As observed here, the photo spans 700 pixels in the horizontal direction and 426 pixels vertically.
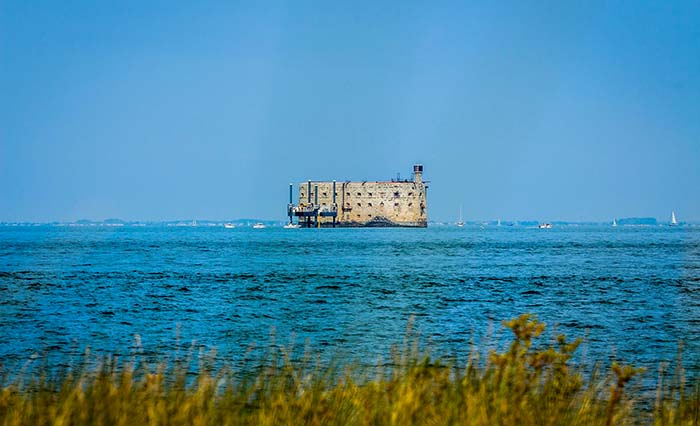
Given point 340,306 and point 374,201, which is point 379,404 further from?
point 374,201

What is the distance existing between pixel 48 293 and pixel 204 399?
24.5 m

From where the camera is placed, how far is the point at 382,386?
729 centimetres

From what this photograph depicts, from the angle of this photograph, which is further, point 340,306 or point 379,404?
point 340,306

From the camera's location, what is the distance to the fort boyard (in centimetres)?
12681

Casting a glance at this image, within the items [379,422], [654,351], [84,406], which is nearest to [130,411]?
[84,406]

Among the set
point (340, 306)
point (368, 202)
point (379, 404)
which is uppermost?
point (368, 202)

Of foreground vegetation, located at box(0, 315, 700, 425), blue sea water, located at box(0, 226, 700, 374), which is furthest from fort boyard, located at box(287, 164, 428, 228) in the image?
foreground vegetation, located at box(0, 315, 700, 425)

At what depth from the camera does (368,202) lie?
12762cm

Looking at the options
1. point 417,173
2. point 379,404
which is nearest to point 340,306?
point 379,404

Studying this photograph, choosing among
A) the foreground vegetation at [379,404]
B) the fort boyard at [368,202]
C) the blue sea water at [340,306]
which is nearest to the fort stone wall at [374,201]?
the fort boyard at [368,202]

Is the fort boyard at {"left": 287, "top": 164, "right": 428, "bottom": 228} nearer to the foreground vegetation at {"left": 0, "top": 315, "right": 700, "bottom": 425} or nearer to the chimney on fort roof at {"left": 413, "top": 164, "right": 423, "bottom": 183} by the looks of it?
the chimney on fort roof at {"left": 413, "top": 164, "right": 423, "bottom": 183}

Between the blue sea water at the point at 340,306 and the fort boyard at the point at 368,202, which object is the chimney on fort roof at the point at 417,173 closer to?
the fort boyard at the point at 368,202

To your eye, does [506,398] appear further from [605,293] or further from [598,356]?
[605,293]

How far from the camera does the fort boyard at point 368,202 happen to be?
416 ft
